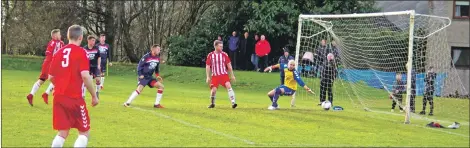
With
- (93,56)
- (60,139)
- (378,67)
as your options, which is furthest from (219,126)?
(378,67)

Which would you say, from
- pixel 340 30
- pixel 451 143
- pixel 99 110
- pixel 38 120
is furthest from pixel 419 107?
pixel 38 120

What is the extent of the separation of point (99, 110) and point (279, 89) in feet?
16.7

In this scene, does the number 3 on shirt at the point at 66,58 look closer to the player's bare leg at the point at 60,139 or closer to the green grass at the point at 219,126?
the player's bare leg at the point at 60,139

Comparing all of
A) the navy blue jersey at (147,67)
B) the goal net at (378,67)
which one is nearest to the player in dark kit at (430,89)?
the goal net at (378,67)

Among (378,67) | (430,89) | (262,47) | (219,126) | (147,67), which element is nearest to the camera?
(219,126)

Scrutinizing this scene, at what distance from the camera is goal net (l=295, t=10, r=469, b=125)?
22.2 metres

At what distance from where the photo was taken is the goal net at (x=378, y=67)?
2216 cm

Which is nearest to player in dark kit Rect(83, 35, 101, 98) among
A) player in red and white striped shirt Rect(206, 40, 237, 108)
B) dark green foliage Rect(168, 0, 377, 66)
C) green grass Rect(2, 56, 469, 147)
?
green grass Rect(2, 56, 469, 147)

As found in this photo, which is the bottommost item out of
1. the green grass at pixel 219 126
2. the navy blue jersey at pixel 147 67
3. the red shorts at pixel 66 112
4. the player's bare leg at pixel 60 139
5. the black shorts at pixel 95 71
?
the green grass at pixel 219 126

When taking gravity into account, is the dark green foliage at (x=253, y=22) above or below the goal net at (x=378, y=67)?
above

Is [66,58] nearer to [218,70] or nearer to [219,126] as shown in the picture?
[219,126]

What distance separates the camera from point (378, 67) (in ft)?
92.0

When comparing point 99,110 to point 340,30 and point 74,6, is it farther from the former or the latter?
point 74,6

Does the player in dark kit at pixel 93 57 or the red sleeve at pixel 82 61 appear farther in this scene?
the player in dark kit at pixel 93 57
